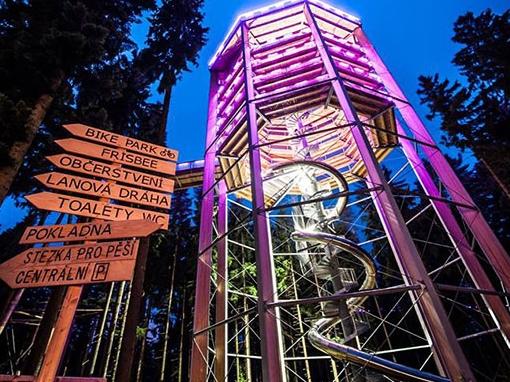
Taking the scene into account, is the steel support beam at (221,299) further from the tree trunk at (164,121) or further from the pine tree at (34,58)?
the pine tree at (34,58)

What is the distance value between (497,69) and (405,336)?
13934 mm

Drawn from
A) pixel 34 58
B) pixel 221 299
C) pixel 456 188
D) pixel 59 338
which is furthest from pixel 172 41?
pixel 59 338

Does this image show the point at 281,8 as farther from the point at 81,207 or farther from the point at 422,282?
the point at 81,207

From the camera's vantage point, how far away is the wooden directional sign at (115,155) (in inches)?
177

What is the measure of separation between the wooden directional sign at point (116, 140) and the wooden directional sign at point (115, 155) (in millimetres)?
117

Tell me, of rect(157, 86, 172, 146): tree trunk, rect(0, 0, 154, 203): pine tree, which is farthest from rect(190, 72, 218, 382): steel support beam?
rect(0, 0, 154, 203): pine tree

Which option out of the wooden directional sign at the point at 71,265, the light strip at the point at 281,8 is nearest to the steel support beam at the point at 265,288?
the wooden directional sign at the point at 71,265

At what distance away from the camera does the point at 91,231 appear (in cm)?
373

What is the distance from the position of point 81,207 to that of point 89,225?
33 centimetres

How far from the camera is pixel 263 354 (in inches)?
195

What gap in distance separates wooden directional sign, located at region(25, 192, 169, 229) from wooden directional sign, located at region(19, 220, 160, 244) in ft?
0.71

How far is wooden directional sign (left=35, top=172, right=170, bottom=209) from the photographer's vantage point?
405 centimetres

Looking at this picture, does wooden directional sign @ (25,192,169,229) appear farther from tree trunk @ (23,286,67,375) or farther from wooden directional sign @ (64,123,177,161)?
tree trunk @ (23,286,67,375)

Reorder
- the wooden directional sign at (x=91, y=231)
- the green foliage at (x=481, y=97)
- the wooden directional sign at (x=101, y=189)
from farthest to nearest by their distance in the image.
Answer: the green foliage at (x=481, y=97) < the wooden directional sign at (x=101, y=189) < the wooden directional sign at (x=91, y=231)
